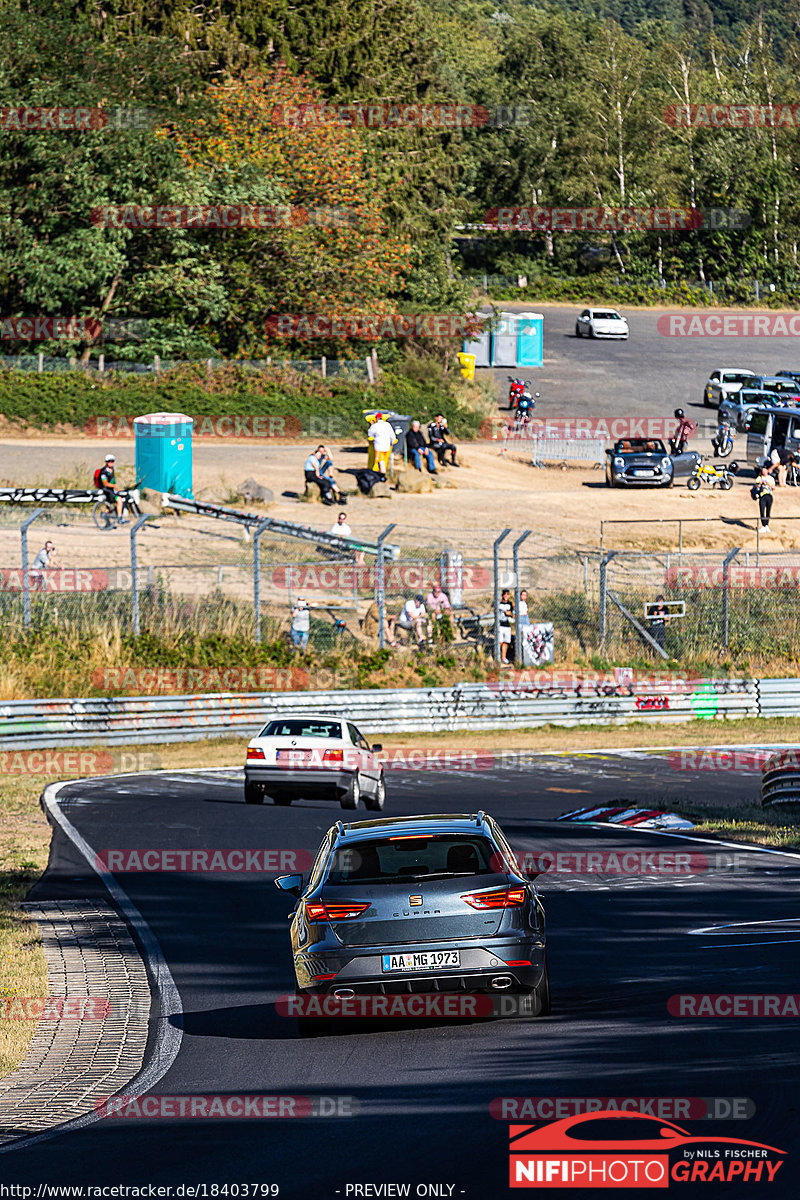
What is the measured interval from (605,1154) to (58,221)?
49295 mm

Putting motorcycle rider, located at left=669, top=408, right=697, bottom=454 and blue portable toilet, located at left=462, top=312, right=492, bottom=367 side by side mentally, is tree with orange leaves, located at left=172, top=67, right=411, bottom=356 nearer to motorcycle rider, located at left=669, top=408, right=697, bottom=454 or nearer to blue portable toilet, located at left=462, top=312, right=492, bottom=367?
blue portable toilet, located at left=462, top=312, right=492, bottom=367

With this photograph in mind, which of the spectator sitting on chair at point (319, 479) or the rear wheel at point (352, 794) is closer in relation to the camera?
the rear wheel at point (352, 794)

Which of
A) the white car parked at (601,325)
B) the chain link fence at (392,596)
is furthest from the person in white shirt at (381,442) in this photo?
the white car parked at (601,325)

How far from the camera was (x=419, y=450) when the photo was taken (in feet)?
147

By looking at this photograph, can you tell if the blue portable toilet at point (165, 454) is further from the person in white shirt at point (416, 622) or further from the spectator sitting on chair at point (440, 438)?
the person in white shirt at point (416, 622)

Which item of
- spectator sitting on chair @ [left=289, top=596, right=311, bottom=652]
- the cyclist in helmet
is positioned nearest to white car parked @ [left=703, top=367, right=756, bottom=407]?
the cyclist in helmet

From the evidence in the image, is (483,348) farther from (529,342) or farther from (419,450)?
(419,450)

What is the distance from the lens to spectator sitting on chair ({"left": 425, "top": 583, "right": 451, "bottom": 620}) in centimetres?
3081

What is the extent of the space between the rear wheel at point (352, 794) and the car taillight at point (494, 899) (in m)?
11.8

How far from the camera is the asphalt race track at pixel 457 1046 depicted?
680 cm

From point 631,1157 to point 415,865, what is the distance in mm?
3337

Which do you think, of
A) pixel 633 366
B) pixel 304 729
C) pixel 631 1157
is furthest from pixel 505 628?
pixel 633 366

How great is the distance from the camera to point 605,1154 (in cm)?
649

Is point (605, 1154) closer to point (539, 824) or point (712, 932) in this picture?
point (712, 932)
